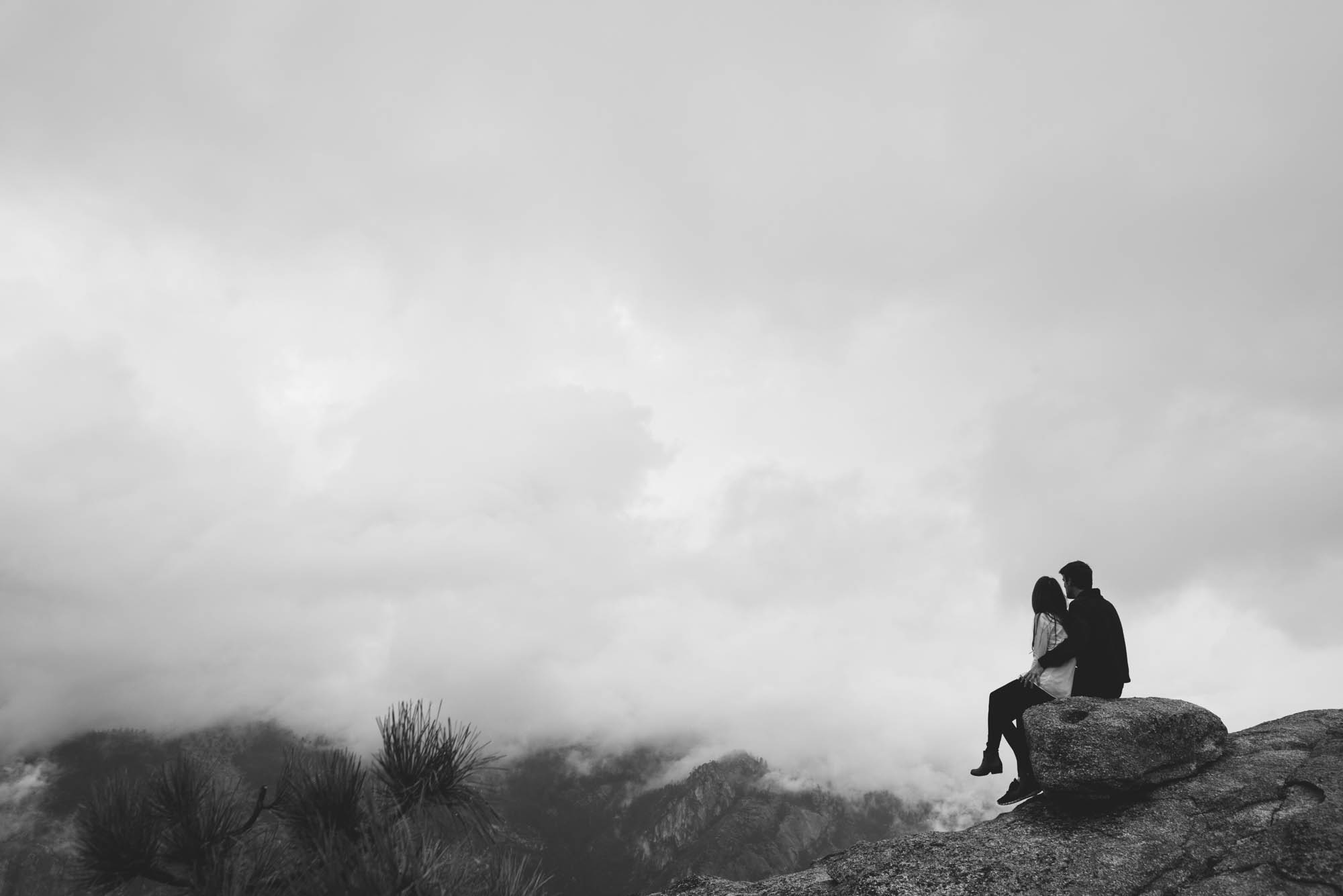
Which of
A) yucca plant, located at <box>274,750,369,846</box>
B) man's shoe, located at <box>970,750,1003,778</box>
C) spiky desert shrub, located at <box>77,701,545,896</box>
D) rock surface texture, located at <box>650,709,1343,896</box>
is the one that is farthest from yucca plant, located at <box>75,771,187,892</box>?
man's shoe, located at <box>970,750,1003,778</box>

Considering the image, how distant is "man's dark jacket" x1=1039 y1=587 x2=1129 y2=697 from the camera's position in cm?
1183

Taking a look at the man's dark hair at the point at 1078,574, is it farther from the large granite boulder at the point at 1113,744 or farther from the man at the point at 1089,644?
the large granite boulder at the point at 1113,744

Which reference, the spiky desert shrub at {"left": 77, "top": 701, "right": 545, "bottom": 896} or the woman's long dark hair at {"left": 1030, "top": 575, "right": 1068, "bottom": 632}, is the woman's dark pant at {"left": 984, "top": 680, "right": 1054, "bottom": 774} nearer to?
the woman's long dark hair at {"left": 1030, "top": 575, "right": 1068, "bottom": 632}

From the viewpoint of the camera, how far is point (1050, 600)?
12148 millimetres

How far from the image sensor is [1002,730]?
12.8 metres

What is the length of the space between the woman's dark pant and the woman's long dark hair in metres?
1.30

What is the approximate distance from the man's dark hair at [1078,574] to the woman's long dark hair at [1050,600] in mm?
244

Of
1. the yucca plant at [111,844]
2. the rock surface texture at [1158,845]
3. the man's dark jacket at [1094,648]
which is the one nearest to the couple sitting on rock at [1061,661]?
the man's dark jacket at [1094,648]

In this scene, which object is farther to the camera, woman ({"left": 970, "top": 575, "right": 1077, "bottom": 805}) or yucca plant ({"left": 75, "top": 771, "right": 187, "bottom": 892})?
woman ({"left": 970, "top": 575, "right": 1077, "bottom": 805})

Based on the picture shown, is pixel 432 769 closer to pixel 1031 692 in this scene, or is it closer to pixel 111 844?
pixel 111 844

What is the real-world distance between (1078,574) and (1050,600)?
605 millimetres

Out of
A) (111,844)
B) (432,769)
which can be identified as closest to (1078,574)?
(432,769)

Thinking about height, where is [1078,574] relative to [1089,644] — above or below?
above

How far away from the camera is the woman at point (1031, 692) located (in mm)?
12141
